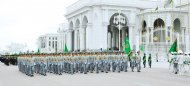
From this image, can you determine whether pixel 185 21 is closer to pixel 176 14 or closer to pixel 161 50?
pixel 176 14

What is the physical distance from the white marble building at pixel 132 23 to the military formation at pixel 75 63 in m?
15.2

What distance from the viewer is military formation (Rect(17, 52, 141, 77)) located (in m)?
20.6

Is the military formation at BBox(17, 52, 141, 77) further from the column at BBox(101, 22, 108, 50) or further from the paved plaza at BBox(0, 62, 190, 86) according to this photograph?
the column at BBox(101, 22, 108, 50)

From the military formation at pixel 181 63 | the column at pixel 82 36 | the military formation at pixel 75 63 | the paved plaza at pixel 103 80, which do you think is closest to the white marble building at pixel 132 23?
the column at pixel 82 36

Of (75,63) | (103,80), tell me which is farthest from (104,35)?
(103,80)

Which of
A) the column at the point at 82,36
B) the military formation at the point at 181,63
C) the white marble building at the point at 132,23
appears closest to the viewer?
the military formation at the point at 181,63

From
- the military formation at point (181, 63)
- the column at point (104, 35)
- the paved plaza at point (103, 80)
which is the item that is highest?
the column at point (104, 35)

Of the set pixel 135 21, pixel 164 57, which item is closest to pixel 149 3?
pixel 135 21

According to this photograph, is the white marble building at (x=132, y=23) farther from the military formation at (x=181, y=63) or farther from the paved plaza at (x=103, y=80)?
the paved plaza at (x=103, y=80)

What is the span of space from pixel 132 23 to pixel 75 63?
1110 inches

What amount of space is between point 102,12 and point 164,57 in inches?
583

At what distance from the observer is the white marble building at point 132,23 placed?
40.4 meters

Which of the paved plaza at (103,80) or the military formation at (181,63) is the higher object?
the military formation at (181,63)

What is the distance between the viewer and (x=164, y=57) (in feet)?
115
